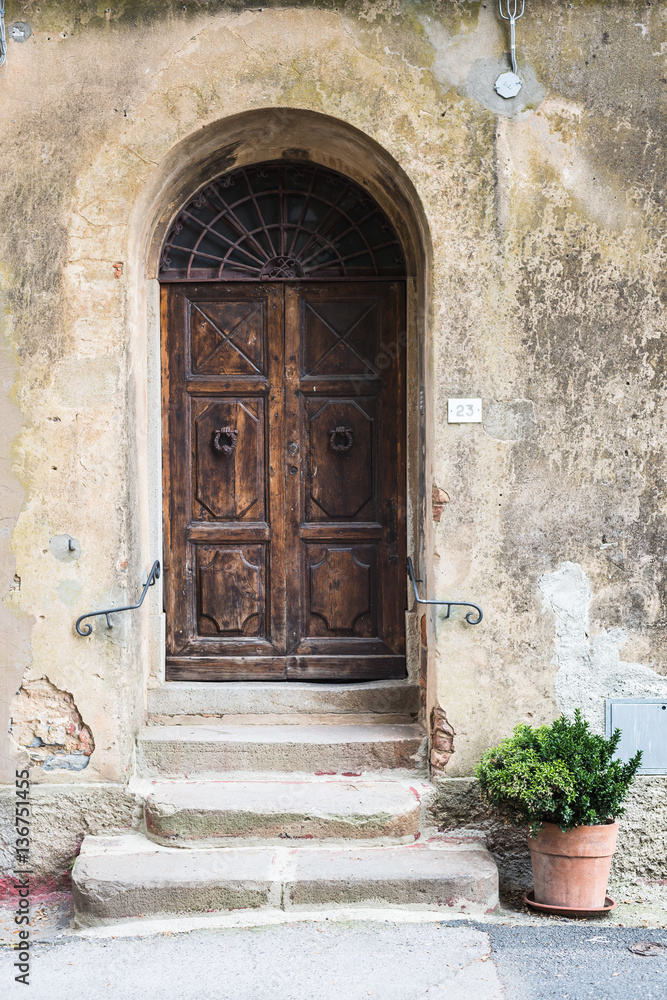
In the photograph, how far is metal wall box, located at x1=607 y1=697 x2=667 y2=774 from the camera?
4387 mm

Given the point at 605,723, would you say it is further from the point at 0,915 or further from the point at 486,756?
the point at 0,915

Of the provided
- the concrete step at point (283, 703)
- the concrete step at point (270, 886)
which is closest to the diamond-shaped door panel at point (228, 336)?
the concrete step at point (283, 703)

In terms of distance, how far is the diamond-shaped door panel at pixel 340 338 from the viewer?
4859 millimetres

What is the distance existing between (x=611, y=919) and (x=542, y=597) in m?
1.52

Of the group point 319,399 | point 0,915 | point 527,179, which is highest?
point 527,179

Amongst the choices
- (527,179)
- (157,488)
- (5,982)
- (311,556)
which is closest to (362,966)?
(5,982)

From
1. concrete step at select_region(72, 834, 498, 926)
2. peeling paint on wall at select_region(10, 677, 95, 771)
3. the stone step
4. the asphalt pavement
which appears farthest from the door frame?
the asphalt pavement

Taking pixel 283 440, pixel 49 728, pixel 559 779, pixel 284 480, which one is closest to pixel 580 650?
pixel 559 779

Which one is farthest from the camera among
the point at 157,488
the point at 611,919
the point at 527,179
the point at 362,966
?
the point at 157,488

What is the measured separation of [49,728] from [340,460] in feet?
6.93

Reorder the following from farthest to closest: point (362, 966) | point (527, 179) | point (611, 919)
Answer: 1. point (527, 179)
2. point (611, 919)
3. point (362, 966)

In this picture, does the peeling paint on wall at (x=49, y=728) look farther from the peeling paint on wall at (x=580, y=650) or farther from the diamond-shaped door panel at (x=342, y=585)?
the peeling paint on wall at (x=580, y=650)

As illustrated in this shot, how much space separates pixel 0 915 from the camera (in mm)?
4152

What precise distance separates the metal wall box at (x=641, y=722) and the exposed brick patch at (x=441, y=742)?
0.82 meters
